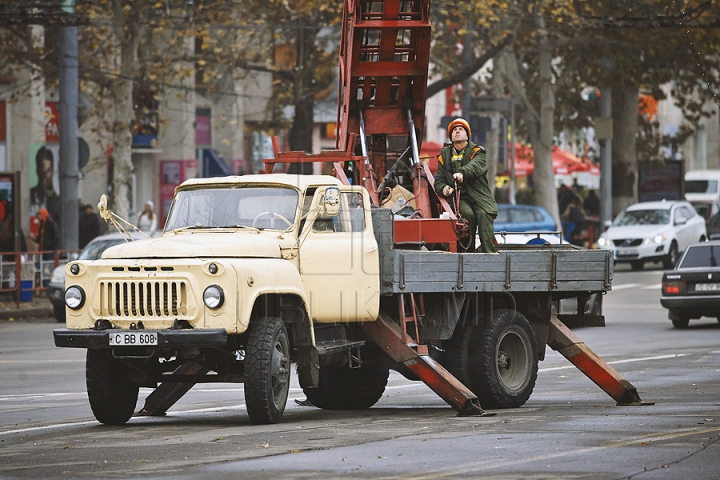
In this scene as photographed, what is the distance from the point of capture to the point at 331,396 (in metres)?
13.7

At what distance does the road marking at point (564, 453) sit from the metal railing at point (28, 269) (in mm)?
19354

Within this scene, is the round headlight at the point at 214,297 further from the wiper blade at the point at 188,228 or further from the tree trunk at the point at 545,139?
the tree trunk at the point at 545,139

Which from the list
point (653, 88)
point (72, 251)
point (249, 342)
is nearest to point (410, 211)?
point (249, 342)

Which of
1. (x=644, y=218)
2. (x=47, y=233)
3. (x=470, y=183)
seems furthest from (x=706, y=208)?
(x=470, y=183)

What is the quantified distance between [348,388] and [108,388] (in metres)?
2.64

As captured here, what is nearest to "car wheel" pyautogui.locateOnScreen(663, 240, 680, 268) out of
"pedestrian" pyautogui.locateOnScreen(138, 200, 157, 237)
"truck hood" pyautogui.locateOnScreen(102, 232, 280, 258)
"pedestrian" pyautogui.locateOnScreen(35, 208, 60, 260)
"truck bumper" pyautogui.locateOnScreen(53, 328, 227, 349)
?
"pedestrian" pyautogui.locateOnScreen(138, 200, 157, 237)

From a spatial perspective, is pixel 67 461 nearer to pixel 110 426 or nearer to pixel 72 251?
pixel 110 426

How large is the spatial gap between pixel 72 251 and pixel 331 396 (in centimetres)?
1625

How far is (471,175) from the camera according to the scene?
13.9 meters

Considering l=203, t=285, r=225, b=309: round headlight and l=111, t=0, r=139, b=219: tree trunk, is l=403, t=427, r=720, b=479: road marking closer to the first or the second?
l=203, t=285, r=225, b=309: round headlight

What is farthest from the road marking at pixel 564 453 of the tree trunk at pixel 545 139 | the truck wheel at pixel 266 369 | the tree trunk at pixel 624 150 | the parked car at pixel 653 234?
the tree trunk at pixel 624 150

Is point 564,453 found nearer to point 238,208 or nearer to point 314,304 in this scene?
point 314,304

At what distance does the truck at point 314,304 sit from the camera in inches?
444

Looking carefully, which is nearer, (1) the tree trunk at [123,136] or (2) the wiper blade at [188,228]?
(2) the wiper blade at [188,228]
